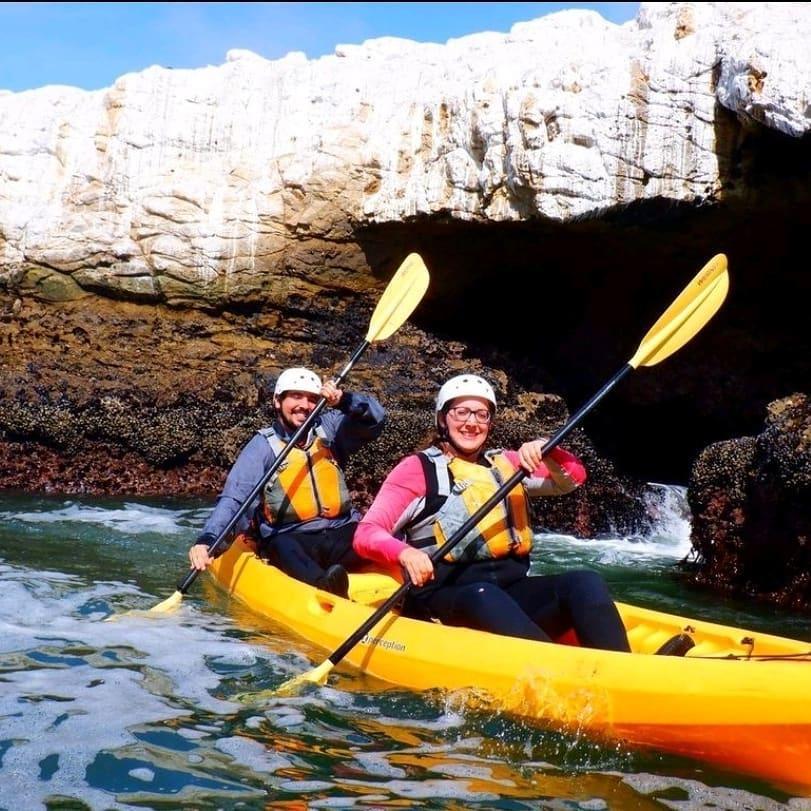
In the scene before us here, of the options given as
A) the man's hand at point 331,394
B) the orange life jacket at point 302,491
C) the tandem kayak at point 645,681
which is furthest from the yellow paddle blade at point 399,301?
the tandem kayak at point 645,681

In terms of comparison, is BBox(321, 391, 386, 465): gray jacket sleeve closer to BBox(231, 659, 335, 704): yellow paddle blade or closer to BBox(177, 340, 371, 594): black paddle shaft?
BBox(177, 340, 371, 594): black paddle shaft

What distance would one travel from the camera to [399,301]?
6480 millimetres

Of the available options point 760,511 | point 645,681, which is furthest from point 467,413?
point 760,511

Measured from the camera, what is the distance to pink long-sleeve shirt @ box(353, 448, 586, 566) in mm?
3990

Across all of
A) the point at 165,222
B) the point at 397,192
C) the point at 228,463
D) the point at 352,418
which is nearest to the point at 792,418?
the point at 352,418

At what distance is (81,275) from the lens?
948 cm

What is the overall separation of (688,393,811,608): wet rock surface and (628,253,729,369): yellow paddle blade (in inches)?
60.2

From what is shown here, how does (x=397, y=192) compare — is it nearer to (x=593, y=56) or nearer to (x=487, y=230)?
(x=487, y=230)

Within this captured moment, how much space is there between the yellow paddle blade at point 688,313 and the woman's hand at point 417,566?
1539mm

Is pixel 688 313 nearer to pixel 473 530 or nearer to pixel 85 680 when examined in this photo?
pixel 473 530

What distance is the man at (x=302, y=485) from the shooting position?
538 centimetres

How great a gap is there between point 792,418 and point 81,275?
6.29m

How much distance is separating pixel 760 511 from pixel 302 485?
281 centimetres

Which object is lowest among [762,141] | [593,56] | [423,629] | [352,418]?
[423,629]
